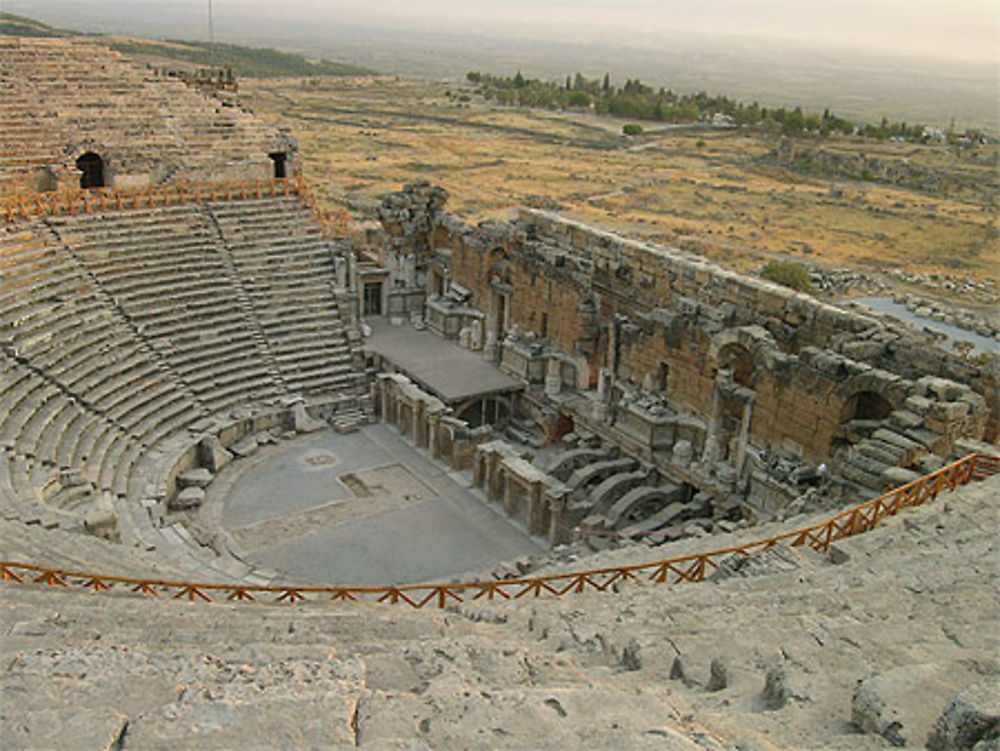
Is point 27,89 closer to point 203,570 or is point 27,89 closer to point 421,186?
point 421,186

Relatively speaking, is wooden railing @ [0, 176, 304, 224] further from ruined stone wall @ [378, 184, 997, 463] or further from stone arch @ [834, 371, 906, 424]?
stone arch @ [834, 371, 906, 424]

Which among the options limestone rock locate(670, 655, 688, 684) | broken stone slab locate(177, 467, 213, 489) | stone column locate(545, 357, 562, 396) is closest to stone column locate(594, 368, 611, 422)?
stone column locate(545, 357, 562, 396)

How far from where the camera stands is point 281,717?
623 centimetres

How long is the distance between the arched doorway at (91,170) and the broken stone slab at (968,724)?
25610 mm

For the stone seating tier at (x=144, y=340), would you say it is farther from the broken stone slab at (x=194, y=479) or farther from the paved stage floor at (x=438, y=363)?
the paved stage floor at (x=438, y=363)

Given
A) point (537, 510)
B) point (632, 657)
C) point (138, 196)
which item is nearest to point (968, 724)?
point (632, 657)

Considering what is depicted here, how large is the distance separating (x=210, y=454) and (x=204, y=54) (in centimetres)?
12777

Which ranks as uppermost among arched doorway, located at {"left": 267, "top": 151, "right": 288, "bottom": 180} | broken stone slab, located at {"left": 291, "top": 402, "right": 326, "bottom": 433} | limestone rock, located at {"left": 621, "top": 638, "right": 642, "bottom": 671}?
arched doorway, located at {"left": 267, "top": 151, "right": 288, "bottom": 180}

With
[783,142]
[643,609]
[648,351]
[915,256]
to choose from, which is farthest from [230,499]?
[783,142]

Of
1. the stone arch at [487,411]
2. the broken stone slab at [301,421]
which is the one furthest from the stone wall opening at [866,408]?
the broken stone slab at [301,421]

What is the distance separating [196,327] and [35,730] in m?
18.0

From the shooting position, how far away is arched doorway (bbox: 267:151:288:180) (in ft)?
95.9

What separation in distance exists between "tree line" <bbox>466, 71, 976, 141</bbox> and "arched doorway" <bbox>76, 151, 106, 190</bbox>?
8150cm

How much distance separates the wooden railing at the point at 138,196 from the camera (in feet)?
75.8
